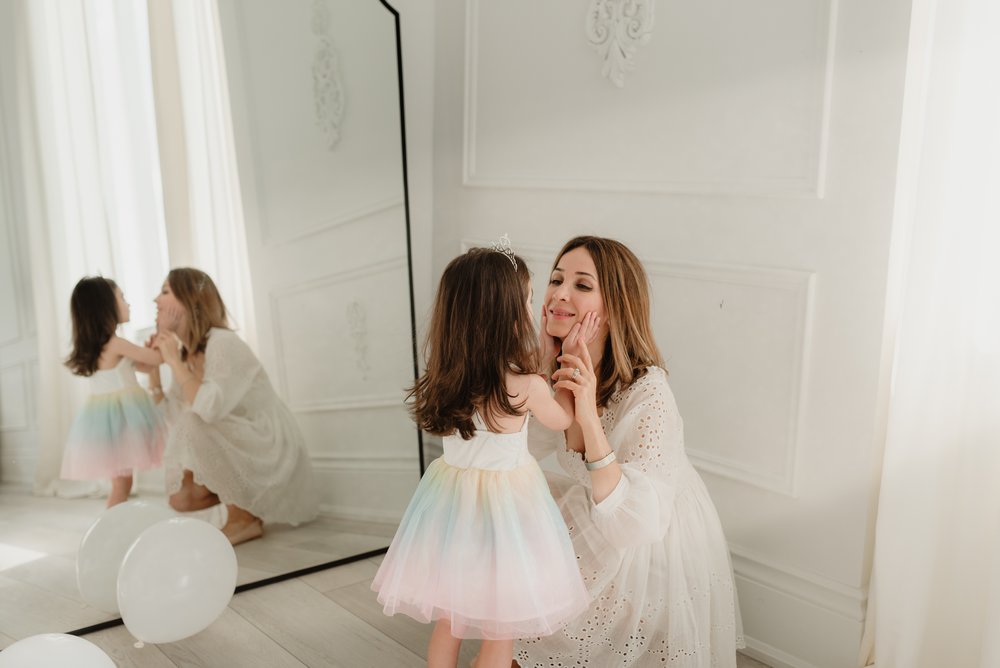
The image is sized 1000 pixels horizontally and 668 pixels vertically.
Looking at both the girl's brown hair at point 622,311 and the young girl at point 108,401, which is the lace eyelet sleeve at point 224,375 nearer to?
the young girl at point 108,401

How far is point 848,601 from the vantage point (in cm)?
217

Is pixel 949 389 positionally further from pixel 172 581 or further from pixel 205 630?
pixel 205 630

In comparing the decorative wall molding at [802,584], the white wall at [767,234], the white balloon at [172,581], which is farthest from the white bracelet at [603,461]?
the white balloon at [172,581]

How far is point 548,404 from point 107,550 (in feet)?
4.15

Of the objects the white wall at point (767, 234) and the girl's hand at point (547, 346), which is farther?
the girl's hand at point (547, 346)

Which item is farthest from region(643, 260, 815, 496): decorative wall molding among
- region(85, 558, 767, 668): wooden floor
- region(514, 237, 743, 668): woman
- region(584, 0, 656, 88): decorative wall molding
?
region(584, 0, 656, 88): decorative wall molding

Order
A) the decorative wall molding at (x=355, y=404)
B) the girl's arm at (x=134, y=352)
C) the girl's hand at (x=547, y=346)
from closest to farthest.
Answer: the girl's hand at (x=547, y=346), the girl's arm at (x=134, y=352), the decorative wall molding at (x=355, y=404)

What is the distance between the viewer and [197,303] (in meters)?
2.58

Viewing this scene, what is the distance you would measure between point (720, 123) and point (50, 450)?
6.56 feet

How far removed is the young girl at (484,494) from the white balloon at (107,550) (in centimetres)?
79

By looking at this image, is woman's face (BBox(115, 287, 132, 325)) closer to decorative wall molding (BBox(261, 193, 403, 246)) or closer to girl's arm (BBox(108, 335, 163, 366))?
girl's arm (BBox(108, 335, 163, 366))

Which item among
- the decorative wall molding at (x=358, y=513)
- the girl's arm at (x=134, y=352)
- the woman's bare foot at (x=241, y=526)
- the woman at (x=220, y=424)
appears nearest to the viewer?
the girl's arm at (x=134, y=352)

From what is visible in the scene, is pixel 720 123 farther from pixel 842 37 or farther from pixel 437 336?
pixel 437 336

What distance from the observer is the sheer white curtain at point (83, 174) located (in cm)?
230
